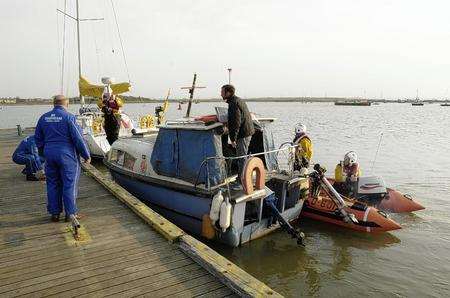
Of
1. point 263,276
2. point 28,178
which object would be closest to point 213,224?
point 263,276

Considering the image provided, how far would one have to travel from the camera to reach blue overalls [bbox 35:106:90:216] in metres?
5.95

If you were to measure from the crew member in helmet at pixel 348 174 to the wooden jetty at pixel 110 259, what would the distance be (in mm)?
6276

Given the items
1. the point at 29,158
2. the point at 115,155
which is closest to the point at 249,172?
the point at 115,155

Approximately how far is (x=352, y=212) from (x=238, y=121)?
4.04 metres

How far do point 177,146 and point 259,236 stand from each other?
2.84m

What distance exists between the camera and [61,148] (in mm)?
5973

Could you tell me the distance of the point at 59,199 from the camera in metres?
6.36

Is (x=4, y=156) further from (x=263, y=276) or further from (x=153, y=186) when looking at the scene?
(x=263, y=276)

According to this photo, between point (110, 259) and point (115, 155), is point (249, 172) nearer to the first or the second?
point (110, 259)

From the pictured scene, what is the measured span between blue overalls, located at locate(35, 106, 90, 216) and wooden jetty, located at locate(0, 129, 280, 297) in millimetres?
688

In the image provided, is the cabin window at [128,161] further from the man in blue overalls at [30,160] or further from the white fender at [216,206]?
the white fender at [216,206]

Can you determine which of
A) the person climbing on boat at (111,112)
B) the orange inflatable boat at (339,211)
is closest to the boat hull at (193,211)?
the orange inflatable boat at (339,211)

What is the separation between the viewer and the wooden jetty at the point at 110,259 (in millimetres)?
4238

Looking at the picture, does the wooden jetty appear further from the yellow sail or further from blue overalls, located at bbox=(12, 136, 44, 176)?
the yellow sail
